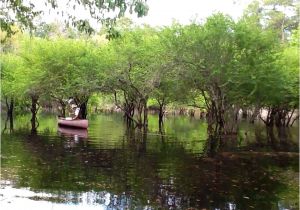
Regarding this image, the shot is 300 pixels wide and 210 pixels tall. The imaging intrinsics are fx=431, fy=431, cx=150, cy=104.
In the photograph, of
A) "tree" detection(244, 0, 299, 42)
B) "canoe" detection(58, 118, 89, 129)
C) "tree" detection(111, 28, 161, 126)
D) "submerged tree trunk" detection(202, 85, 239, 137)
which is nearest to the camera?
"submerged tree trunk" detection(202, 85, 239, 137)

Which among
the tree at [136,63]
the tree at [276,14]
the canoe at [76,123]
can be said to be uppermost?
the tree at [276,14]

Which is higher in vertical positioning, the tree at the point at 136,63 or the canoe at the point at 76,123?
the tree at the point at 136,63

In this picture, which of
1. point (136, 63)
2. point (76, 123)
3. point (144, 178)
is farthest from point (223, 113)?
point (144, 178)

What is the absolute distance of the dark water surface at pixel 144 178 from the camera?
10523 millimetres

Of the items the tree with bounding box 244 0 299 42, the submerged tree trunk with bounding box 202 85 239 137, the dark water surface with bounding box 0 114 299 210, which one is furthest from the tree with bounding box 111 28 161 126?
the tree with bounding box 244 0 299 42

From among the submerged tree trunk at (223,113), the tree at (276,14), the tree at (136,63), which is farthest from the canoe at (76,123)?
the tree at (276,14)

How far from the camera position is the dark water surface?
10.5 m

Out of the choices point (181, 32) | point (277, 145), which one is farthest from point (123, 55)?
point (277, 145)

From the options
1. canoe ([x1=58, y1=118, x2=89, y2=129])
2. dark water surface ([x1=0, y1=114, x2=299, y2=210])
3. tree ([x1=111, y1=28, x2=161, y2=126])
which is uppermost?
tree ([x1=111, y1=28, x2=161, y2=126])

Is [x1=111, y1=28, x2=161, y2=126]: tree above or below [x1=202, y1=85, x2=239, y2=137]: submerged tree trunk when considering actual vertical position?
above

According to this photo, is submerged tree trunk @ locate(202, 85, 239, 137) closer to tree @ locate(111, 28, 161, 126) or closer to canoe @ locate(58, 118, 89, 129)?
tree @ locate(111, 28, 161, 126)

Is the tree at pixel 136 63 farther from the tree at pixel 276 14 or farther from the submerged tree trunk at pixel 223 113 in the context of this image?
the tree at pixel 276 14

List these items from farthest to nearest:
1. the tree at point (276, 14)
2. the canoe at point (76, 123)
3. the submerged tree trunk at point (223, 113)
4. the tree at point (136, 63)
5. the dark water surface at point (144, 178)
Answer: the tree at point (276, 14)
the canoe at point (76, 123)
the tree at point (136, 63)
the submerged tree trunk at point (223, 113)
the dark water surface at point (144, 178)

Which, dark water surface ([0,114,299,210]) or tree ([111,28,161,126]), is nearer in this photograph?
dark water surface ([0,114,299,210])
